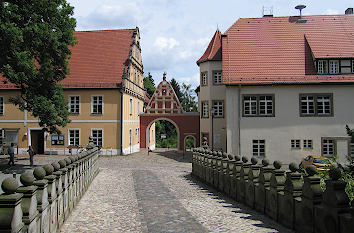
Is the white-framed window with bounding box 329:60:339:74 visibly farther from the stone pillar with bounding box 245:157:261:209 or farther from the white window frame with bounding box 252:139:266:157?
the stone pillar with bounding box 245:157:261:209

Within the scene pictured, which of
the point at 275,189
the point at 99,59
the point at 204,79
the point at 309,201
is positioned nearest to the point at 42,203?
the point at 309,201

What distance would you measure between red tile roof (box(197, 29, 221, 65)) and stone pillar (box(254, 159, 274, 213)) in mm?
20666

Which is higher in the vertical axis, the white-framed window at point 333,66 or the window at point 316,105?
the white-framed window at point 333,66

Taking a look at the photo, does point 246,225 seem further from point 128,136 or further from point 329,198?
point 128,136

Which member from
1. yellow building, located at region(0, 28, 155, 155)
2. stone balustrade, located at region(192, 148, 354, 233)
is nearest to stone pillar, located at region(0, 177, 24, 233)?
stone balustrade, located at region(192, 148, 354, 233)

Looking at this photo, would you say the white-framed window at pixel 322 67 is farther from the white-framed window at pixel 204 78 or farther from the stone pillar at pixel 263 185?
the stone pillar at pixel 263 185

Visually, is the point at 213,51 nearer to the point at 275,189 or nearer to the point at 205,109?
the point at 205,109

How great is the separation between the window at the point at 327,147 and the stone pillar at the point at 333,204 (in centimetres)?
1924

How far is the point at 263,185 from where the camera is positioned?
28.6ft

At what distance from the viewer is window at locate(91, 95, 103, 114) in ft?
98.5

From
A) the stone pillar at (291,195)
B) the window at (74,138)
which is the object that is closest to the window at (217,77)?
the window at (74,138)

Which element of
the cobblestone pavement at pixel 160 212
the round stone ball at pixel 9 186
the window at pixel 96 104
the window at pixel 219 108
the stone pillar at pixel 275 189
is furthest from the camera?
the window at pixel 96 104

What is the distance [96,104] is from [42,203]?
82.2ft

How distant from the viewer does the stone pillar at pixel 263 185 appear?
28.3 feet
